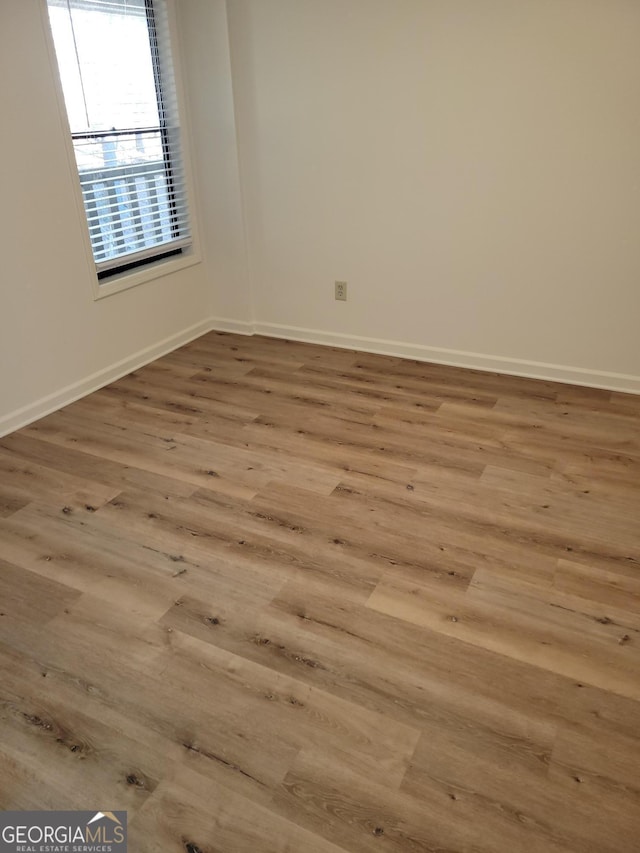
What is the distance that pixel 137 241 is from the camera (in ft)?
12.0

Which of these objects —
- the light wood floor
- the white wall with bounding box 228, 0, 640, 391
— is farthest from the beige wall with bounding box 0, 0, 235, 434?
the white wall with bounding box 228, 0, 640, 391

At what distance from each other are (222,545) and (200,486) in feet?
1.37

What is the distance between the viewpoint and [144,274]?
144 inches

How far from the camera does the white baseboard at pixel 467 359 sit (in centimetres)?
334

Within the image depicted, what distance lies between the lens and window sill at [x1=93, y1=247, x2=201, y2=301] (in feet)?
11.2

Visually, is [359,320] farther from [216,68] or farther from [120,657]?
[120,657]

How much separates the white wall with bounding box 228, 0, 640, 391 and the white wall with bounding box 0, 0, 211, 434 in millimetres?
1117

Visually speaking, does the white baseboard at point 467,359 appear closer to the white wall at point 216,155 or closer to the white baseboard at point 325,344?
the white baseboard at point 325,344

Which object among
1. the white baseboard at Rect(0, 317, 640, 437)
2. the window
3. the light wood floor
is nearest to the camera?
the light wood floor

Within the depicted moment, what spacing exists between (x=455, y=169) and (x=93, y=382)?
2.20 metres

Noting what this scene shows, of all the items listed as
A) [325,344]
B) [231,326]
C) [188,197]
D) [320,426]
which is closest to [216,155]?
[188,197]

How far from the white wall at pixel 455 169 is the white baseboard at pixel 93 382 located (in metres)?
0.76

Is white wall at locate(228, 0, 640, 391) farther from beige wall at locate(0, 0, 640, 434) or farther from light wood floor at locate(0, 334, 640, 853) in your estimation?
light wood floor at locate(0, 334, 640, 853)

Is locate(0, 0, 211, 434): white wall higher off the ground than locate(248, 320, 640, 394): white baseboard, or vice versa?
locate(0, 0, 211, 434): white wall
